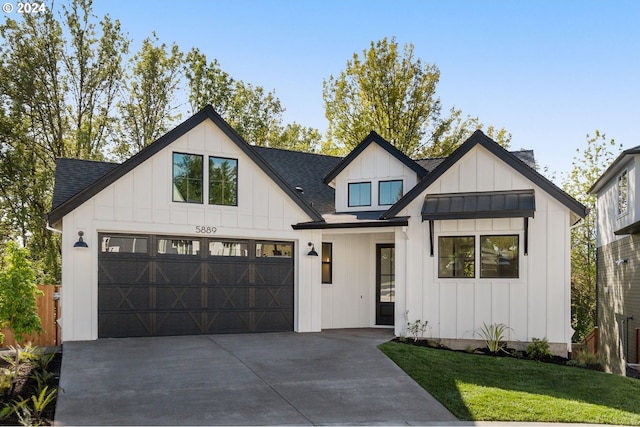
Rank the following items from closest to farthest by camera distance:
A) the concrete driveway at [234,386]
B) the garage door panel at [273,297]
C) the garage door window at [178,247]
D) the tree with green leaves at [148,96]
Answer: the concrete driveway at [234,386]
the garage door window at [178,247]
the garage door panel at [273,297]
the tree with green leaves at [148,96]

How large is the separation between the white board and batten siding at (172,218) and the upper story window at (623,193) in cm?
882

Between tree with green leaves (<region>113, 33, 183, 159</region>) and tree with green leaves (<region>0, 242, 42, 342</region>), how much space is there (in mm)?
18713

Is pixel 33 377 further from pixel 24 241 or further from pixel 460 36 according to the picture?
pixel 24 241

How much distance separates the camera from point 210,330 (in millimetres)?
13289

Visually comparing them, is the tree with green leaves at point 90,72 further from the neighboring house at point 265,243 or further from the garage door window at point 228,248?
the garage door window at point 228,248

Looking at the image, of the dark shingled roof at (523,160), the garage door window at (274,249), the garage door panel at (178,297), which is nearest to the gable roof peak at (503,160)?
the dark shingled roof at (523,160)

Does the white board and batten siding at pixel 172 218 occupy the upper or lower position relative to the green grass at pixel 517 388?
upper

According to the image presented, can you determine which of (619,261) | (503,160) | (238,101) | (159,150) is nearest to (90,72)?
(238,101)

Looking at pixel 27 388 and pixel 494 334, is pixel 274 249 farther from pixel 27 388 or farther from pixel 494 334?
pixel 27 388

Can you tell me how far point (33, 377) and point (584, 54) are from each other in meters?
17.7

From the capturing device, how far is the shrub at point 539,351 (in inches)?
464

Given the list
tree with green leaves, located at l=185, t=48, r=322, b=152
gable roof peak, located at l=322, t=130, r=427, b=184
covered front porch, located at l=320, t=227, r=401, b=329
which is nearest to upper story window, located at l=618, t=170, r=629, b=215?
gable roof peak, located at l=322, t=130, r=427, b=184

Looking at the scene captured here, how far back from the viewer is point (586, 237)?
28.1m

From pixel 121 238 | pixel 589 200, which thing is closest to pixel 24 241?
pixel 121 238
